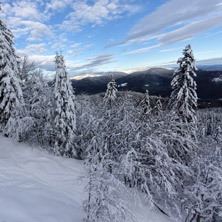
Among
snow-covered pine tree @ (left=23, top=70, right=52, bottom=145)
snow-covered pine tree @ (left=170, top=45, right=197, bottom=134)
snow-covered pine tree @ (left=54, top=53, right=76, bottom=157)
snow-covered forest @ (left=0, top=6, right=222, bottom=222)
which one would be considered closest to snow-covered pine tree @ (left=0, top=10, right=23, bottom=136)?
snow-covered forest @ (left=0, top=6, right=222, bottom=222)

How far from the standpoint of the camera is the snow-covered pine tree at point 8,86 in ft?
45.3

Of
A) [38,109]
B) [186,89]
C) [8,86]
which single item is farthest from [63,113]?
[186,89]

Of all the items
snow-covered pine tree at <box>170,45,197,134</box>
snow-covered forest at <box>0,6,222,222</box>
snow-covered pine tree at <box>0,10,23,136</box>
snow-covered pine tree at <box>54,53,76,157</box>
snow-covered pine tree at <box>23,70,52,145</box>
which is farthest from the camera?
snow-covered pine tree at <box>23,70,52,145</box>

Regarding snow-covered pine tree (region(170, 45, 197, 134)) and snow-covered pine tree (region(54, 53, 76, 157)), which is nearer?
snow-covered pine tree (region(170, 45, 197, 134))

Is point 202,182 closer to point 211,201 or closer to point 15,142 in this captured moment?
point 211,201

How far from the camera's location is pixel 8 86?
13906 millimetres

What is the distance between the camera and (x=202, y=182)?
965 centimetres

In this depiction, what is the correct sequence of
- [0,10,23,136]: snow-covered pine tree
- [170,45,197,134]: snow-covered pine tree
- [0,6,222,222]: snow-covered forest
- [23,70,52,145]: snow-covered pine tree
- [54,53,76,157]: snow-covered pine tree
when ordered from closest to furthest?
1. [0,6,222,222]: snow-covered forest
2. [0,10,23,136]: snow-covered pine tree
3. [170,45,197,134]: snow-covered pine tree
4. [54,53,76,157]: snow-covered pine tree
5. [23,70,52,145]: snow-covered pine tree

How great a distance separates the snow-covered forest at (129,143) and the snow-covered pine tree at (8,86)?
75 millimetres

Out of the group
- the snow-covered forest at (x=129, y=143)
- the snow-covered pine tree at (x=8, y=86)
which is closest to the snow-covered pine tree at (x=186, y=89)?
the snow-covered forest at (x=129, y=143)

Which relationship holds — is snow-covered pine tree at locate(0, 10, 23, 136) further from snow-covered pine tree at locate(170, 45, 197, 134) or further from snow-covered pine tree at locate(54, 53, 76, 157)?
snow-covered pine tree at locate(170, 45, 197, 134)

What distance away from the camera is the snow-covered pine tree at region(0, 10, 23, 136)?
45.3 ft

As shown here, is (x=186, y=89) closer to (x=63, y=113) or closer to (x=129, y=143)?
(x=129, y=143)

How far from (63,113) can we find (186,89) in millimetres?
12351
